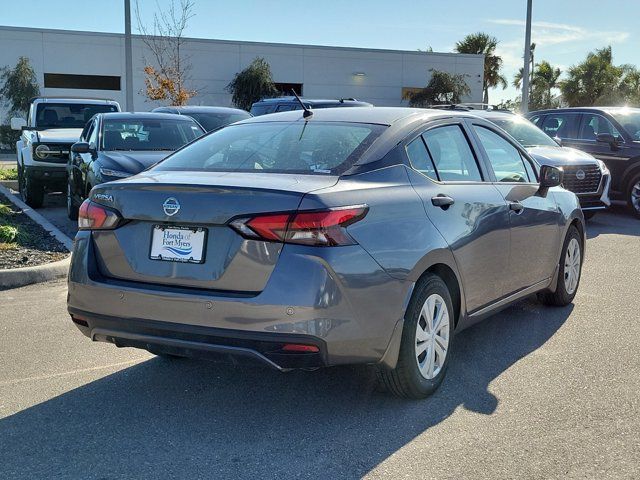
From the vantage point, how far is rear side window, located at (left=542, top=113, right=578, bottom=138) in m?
13.5

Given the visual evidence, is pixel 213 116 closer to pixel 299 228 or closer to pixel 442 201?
pixel 442 201

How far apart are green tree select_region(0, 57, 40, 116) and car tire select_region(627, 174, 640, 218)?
30558 millimetres

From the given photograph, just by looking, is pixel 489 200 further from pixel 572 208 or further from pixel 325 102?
pixel 325 102

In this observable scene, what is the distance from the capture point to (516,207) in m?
5.13

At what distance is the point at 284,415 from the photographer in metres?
3.98

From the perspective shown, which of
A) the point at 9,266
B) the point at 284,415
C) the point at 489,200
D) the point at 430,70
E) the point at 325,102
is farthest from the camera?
the point at 430,70

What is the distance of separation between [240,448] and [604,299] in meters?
4.28

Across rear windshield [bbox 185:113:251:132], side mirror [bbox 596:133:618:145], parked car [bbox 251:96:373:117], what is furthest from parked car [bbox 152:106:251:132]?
side mirror [bbox 596:133:618:145]

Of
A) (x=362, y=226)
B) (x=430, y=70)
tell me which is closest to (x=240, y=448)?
(x=362, y=226)

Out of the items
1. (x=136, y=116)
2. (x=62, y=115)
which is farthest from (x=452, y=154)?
(x=62, y=115)

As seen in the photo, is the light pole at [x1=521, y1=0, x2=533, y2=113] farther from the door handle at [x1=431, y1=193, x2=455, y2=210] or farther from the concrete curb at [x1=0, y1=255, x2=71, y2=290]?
the door handle at [x1=431, y1=193, x2=455, y2=210]

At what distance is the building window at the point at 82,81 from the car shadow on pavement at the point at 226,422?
36.0m

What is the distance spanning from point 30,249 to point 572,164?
301 inches

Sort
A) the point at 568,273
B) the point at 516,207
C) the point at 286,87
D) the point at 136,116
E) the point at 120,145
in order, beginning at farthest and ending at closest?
1. the point at 286,87
2. the point at 136,116
3. the point at 120,145
4. the point at 568,273
5. the point at 516,207
